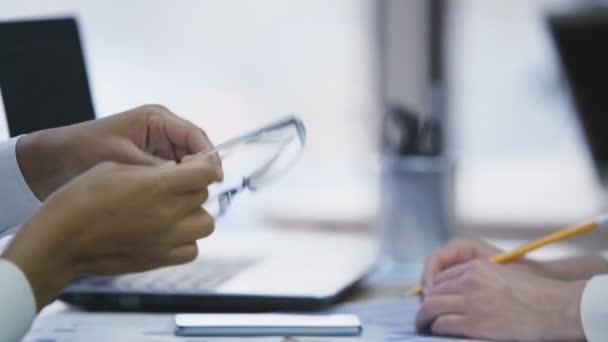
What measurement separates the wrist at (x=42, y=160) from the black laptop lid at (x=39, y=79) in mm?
18

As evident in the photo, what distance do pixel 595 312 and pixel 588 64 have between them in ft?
2.20

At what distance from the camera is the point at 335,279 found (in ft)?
3.12

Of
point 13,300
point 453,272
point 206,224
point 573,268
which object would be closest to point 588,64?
point 573,268

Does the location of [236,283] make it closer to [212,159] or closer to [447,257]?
[447,257]

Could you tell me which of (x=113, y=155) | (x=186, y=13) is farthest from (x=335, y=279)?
(x=186, y=13)

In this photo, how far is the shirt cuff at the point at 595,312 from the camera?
71cm

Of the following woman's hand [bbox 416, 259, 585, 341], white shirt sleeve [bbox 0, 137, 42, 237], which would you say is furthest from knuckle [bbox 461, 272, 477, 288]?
white shirt sleeve [bbox 0, 137, 42, 237]

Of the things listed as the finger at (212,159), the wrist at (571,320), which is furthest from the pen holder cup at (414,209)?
the finger at (212,159)

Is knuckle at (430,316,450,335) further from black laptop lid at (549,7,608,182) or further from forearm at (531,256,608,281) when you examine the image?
black laptop lid at (549,7,608,182)

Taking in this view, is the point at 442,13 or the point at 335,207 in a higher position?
the point at 442,13

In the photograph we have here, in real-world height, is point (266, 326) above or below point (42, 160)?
below

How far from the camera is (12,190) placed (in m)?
0.70

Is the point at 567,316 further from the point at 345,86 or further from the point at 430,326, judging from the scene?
the point at 345,86

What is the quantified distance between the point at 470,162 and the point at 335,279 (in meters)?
0.79
